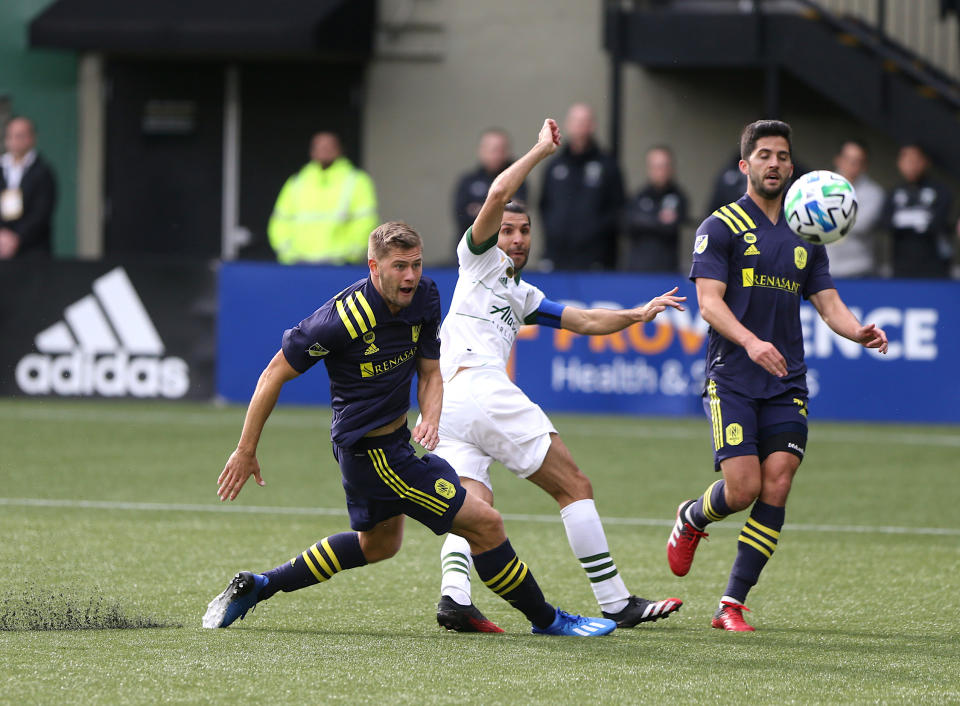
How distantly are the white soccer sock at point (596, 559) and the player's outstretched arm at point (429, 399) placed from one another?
831mm

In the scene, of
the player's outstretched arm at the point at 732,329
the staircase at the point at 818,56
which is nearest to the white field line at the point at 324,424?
the staircase at the point at 818,56

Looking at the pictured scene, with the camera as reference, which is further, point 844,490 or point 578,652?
point 844,490

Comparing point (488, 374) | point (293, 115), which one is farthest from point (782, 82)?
point (488, 374)

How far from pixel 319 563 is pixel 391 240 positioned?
1.42 metres

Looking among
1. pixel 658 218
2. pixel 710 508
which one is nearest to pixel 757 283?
pixel 710 508

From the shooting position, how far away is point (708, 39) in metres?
17.7

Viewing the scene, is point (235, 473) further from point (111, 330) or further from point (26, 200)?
point (26, 200)

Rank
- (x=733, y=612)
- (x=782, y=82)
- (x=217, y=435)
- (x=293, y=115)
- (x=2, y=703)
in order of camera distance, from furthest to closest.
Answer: (x=293, y=115) < (x=782, y=82) < (x=217, y=435) < (x=733, y=612) < (x=2, y=703)

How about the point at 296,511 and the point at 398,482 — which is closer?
the point at 398,482

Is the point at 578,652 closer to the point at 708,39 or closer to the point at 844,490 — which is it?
the point at 844,490

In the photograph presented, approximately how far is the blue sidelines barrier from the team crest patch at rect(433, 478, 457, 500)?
28.1 feet

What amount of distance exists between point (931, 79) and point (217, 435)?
8.35 metres

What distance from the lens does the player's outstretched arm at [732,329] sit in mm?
6699

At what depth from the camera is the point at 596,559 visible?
693cm
